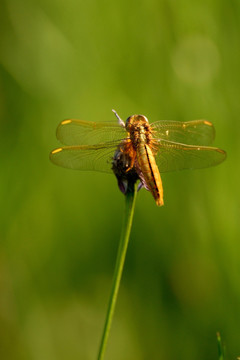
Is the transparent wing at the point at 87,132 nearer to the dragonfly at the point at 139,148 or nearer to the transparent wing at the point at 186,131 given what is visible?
the dragonfly at the point at 139,148

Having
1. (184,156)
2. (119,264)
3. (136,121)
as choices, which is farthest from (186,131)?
(119,264)

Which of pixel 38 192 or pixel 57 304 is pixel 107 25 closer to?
pixel 38 192

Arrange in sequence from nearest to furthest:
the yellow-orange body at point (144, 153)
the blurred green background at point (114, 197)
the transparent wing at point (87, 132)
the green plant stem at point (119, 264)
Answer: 1. the green plant stem at point (119, 264)
2. the yellow-orange body at point (144, 153)
3. the transparent wing at point (87, 132)
4. the blurred green background at point (114, 197)

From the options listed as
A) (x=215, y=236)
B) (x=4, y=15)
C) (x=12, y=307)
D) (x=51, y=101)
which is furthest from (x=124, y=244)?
(x=4, y=15)

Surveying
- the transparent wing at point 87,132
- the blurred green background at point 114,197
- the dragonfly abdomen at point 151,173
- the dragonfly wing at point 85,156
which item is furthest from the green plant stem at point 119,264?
the blurred green background at point 114,197

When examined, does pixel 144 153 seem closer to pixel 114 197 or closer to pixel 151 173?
pixel 151 173

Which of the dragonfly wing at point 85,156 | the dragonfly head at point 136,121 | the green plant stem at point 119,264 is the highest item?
the dragonfly head at point 136,121

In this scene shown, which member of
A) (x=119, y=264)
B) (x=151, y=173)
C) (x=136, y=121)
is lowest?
(x=119, y=264)
